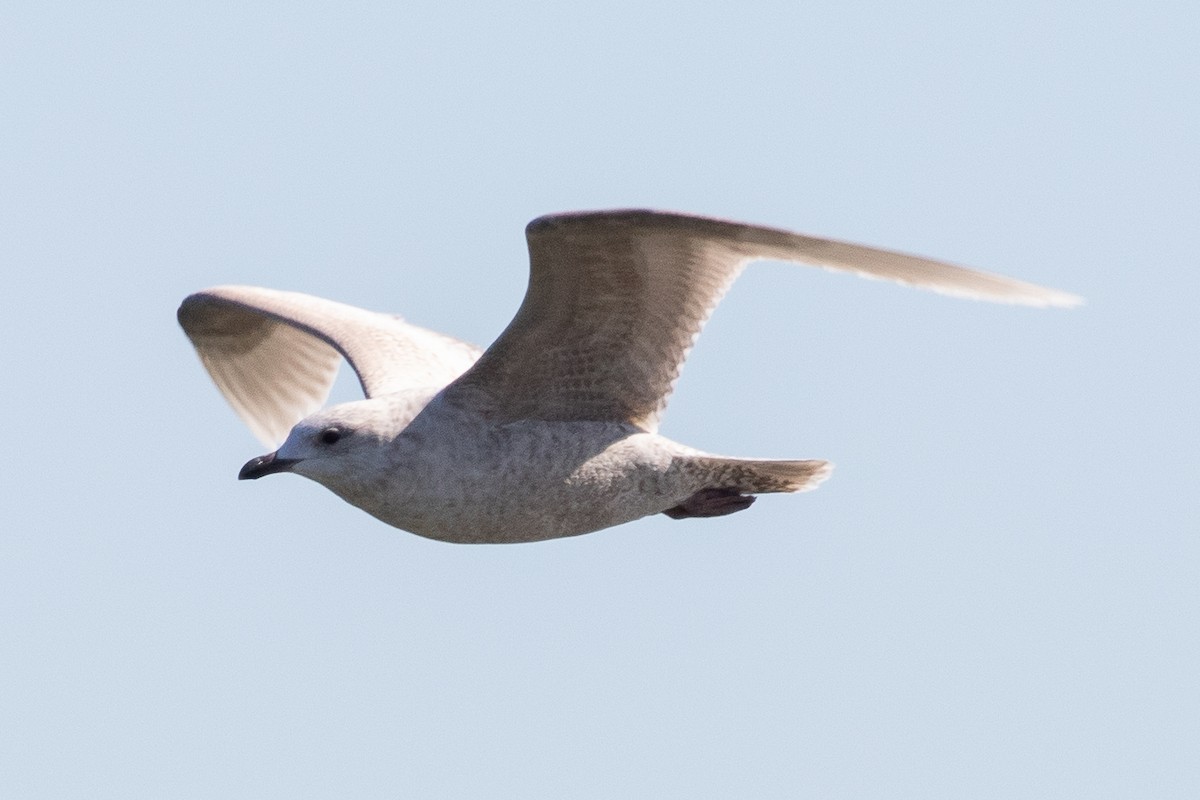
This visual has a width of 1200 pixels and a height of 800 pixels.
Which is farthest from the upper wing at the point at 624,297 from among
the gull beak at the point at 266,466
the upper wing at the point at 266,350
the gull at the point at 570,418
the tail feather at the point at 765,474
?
the upper wing at the point at 266,350

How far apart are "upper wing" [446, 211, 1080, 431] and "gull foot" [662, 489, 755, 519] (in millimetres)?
472

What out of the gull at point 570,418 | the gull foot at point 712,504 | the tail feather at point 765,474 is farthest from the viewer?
the gull foot at point 712,504

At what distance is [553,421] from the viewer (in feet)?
29.7

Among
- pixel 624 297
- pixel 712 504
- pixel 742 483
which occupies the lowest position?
pixel 712 504

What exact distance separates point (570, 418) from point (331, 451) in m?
1.19

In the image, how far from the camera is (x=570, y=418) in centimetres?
912

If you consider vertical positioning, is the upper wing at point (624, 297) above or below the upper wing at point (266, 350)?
above

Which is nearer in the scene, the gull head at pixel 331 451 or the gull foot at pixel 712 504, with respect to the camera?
the gull head at pixel 331 451

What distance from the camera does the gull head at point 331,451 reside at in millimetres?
8609

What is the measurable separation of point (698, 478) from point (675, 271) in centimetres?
123

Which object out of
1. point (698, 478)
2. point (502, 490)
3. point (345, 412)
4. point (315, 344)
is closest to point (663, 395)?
point (698, 478)

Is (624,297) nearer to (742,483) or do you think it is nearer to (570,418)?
(570,418)

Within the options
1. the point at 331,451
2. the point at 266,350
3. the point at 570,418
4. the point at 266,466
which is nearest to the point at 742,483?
the point at 570,418

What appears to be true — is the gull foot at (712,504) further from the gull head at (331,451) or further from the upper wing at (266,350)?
the upper wing at (266,350)
